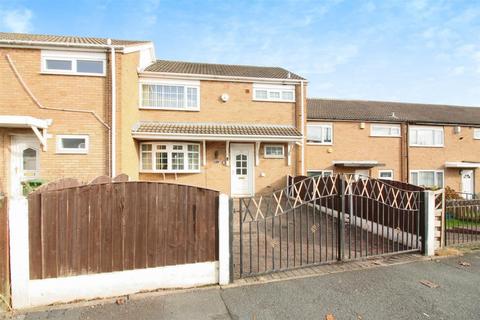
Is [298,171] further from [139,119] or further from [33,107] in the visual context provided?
[33,107]

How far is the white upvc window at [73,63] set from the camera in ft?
29.5

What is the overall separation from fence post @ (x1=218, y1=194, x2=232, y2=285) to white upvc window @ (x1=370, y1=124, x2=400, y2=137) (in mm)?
15210

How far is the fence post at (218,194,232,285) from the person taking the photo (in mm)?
4117

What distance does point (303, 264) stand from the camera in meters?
4.89

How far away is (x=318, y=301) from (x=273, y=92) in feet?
35.4

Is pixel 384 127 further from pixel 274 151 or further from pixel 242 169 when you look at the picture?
pixel 242 169

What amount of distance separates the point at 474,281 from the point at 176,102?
37.5 ft

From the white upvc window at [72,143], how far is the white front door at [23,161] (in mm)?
917

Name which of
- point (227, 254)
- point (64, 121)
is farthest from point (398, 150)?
point (64, 121)

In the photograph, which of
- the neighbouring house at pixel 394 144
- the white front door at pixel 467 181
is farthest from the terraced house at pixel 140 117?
the white front door at pixel 467 181

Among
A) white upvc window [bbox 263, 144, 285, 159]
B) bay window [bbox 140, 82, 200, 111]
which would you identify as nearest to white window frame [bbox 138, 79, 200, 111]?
bay window [bbox 140, 82, 200, 111]

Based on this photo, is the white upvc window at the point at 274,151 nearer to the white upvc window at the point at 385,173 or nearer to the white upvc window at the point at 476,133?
the white upvc window at the point at 385,173

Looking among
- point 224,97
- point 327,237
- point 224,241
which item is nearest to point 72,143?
point 224,97

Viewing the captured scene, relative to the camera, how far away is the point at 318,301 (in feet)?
12.1
